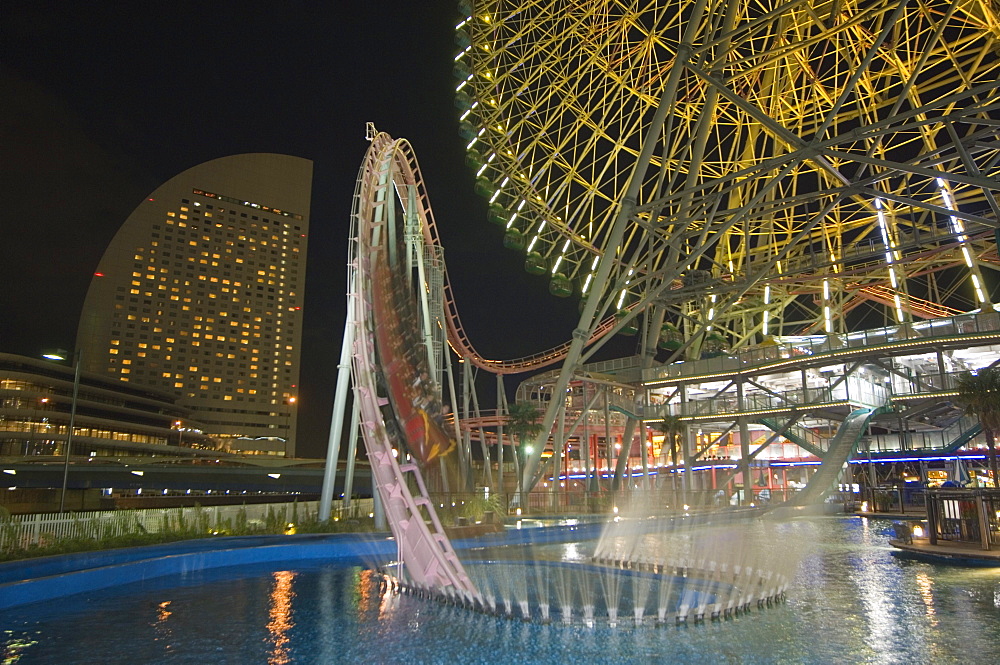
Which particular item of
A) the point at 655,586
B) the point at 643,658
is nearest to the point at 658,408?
the point at 655,586

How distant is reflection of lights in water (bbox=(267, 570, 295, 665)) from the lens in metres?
7.95

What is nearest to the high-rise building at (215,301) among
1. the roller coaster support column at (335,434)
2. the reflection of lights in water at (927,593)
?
the roller coaster support column at (335,434)

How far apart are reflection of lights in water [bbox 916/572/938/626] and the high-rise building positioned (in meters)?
122

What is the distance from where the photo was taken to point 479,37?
35875 millimetres

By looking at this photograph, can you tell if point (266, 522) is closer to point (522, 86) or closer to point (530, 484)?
point (530, 484)

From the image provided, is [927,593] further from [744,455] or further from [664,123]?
[744,455]

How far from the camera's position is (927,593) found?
11484mm

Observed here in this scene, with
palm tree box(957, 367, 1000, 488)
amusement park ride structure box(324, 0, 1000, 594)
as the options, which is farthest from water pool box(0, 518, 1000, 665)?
palm tree box(957, 367, 1000, 488)

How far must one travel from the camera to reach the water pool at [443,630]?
26.1 ft

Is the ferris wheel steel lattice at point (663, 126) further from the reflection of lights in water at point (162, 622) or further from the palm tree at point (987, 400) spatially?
the reflection of lights in water at point (162, 622)

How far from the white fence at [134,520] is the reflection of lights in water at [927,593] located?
1613 centimetres

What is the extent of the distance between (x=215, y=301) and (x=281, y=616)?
14866 centimetres

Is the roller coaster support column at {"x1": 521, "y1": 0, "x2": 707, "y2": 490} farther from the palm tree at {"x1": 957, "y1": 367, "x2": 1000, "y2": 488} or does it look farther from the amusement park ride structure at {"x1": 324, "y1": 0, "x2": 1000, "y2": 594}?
the palm tree at {"x1": 957, "y1": 367, "x2": 1000, "y2": 488}

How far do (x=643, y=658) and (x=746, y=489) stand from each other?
115 feet
